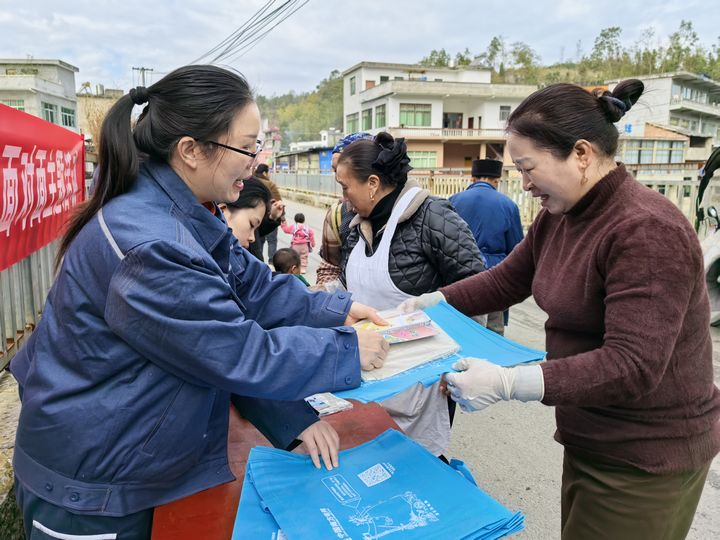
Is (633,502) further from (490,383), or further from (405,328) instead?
(405,328)

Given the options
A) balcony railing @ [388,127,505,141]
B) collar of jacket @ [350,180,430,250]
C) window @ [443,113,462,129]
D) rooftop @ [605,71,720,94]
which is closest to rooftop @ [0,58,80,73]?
balcony railing @ [388,127,505,141]

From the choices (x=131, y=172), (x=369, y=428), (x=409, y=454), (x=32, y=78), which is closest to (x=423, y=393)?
(x=369, y=428)

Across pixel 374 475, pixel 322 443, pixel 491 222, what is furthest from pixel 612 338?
pixel 491 222

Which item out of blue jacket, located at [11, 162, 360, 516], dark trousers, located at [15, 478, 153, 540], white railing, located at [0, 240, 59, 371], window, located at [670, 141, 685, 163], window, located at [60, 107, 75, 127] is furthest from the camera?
window, located at [670, 141, 685, 163]

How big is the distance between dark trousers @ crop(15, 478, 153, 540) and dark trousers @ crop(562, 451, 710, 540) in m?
1.22

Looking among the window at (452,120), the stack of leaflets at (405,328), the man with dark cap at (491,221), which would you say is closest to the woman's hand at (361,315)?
the stack of leaflets at (405,328)

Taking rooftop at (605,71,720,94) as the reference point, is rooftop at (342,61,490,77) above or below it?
above

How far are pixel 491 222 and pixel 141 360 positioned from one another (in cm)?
418

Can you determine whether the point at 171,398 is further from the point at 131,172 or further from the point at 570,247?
the point at 570,247

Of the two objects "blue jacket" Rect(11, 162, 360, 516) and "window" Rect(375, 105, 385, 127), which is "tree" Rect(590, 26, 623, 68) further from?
"blue jacket" Rect(11, 162, 360, 516)

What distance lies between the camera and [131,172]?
1213mm

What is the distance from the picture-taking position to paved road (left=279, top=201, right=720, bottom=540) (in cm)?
267

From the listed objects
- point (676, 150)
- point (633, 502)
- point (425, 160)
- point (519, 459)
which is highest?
point (676, 150)

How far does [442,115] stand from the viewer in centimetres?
3888
